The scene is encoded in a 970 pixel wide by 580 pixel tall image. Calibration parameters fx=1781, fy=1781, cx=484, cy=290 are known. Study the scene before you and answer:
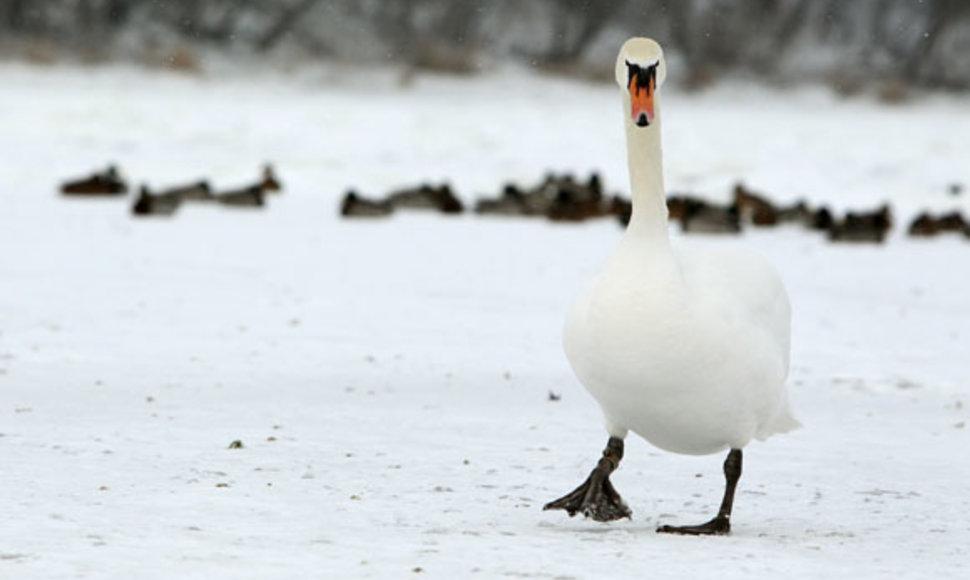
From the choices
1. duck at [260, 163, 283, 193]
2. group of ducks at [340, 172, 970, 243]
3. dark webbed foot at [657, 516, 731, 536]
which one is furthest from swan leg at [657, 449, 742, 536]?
duck at [260, 163, 283, 193]

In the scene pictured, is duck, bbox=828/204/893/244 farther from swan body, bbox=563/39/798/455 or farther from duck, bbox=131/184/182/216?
swan body, bbox=563/39/798/455

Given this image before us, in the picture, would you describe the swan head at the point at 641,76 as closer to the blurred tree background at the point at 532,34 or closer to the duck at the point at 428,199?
the duck at the point at 428,199

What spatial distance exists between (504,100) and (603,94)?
6.34 ft

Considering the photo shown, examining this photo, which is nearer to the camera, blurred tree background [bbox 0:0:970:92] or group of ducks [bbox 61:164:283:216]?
group of ducks [bbox 61:164:283:216]

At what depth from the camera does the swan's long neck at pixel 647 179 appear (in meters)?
5.22

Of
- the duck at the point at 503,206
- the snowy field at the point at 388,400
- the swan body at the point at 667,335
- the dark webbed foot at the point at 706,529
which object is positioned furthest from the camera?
the duck at the point at 503,206

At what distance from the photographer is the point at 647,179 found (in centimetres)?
542

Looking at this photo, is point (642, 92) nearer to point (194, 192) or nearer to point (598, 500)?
point (598, 500)

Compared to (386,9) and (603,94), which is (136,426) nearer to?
(603,94)

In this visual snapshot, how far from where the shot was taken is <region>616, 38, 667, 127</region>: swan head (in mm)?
5262

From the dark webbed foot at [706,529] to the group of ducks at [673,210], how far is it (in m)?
10.8

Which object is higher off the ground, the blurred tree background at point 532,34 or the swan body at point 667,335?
the blurred tree background at point 532,34

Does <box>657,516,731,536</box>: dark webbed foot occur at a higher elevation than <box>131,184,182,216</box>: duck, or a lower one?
lower

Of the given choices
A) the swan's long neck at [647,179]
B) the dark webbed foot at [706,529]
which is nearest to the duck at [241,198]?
the swan's long neck at [647,179]
